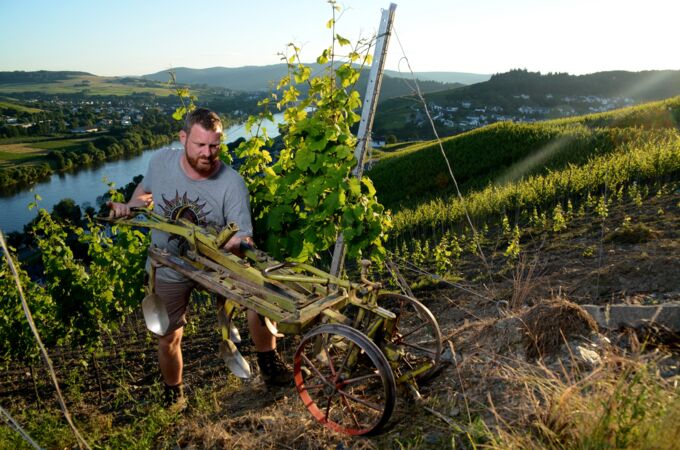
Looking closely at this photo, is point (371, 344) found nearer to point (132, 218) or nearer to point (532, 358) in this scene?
point (532, 358)

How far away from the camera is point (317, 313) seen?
109 inches

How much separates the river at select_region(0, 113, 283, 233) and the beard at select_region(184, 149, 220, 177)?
50.1 metres

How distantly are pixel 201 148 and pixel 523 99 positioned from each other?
142 m

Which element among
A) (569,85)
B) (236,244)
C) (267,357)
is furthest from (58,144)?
(569,85)

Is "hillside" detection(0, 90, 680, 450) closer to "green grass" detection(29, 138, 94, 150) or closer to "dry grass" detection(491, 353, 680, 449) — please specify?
"dry grass" detection(491, 353, 680, 449)

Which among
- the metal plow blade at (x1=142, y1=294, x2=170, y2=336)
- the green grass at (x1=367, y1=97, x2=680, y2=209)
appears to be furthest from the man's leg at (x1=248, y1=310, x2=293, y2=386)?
the green grass at (x1=367, y1=97, x2=680, y2=209)

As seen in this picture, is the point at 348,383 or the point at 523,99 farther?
the point at 523,99

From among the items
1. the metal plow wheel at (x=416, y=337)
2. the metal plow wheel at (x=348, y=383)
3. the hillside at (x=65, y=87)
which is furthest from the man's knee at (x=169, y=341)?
the hillside at (x=65, y=87)

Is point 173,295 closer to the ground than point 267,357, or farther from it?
farther from it

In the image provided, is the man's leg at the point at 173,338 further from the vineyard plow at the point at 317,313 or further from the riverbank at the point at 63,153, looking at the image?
the riverbank at the point at 63,153

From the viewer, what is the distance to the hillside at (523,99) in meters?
101

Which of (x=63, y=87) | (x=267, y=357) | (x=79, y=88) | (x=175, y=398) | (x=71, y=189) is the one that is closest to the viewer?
(x=267, y=357)

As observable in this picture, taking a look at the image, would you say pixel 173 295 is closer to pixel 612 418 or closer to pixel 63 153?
pixel 612 418

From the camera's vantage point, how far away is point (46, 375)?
24.4 ft
